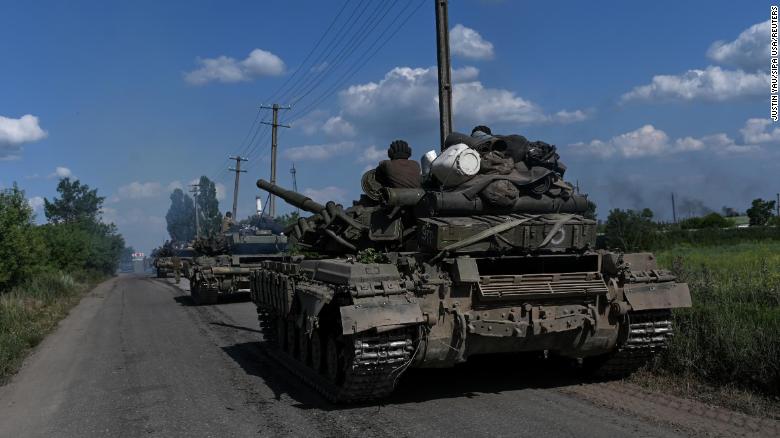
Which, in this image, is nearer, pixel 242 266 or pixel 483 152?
pixel 483 152

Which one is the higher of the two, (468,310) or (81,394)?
(468,310)

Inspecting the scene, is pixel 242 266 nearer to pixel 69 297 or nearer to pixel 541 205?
pixel 69 297

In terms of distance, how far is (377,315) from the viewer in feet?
19.6

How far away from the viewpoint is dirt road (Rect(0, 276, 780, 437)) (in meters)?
5.85

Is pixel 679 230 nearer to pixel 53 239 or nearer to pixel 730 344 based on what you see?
pixel 53 239

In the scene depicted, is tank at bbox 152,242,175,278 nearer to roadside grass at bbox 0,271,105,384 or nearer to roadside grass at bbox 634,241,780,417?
roadside grass at bbox 0,271,105,384

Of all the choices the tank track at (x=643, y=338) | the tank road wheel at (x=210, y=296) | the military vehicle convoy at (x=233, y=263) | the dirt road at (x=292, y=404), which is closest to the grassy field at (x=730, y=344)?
the tank track at (x=643, y=338)

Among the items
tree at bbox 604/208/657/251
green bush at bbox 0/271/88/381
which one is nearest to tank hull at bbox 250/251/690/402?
green bush at bbox 0/271/88/381

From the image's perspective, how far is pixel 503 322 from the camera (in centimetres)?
651

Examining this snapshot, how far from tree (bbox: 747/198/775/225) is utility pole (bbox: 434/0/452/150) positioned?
46310 millimetres

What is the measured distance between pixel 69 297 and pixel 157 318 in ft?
31.4

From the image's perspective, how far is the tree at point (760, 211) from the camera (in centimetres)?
5220

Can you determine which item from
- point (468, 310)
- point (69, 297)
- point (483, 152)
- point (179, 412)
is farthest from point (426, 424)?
point (69, 297)

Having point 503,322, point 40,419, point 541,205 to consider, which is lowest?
point 40,419
